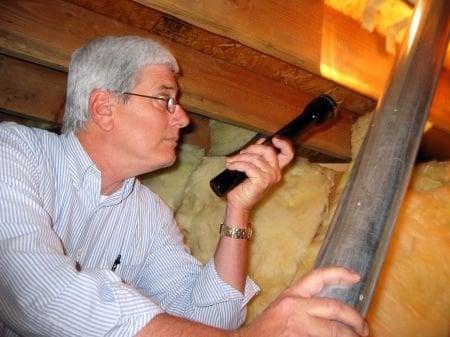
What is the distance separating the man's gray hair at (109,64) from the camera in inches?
56.6

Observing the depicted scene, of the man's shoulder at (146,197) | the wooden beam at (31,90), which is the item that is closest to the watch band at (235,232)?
the man's shoulder at (146,197)

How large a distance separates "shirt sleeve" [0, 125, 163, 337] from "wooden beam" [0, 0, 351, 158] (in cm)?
87

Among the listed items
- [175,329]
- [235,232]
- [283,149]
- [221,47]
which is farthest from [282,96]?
[175,329]

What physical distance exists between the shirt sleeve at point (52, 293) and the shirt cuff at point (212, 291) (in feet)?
1.92

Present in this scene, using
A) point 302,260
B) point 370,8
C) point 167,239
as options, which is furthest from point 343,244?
point 302,260

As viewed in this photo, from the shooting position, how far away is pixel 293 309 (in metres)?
0.61

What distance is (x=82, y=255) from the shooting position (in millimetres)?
1380

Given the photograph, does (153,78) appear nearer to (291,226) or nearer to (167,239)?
(167,239)

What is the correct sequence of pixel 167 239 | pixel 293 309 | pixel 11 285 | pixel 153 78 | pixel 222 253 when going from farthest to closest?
pixel 167 239, pixel 153 78, pixel 222 253, pixel 11 285, pixel 293 309

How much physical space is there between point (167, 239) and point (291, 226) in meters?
0.88

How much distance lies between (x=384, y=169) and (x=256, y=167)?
605 mm

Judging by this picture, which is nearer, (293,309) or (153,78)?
A: (293,309)

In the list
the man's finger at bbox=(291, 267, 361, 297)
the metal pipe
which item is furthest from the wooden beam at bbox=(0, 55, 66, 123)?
the man's finger at bbox=(291, 267, 361, 297)

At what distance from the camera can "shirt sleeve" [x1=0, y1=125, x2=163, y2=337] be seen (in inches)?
29.2
